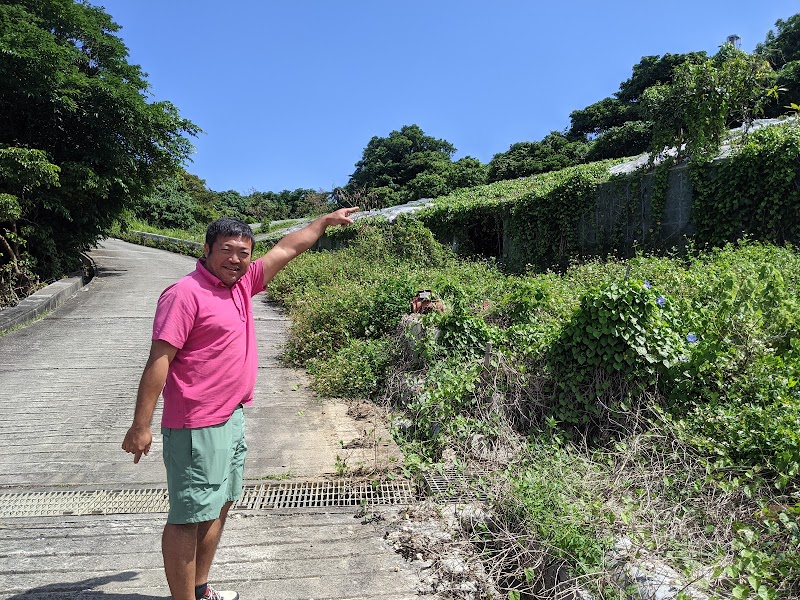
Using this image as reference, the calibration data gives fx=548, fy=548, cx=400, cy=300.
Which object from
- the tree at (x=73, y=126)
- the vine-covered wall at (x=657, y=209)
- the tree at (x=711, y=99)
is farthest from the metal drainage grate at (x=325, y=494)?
the tree at (x=73, y=126)

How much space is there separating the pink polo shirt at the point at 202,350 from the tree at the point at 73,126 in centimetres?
1011

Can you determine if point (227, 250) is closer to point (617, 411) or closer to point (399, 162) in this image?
point (617, 411)

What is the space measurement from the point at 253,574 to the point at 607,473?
6.57 feet

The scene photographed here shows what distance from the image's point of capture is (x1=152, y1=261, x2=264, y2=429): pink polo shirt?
2.17 m

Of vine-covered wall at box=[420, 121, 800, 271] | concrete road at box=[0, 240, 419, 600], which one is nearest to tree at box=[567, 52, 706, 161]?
vine-covered wall at box=[420, 121, 800, 271]

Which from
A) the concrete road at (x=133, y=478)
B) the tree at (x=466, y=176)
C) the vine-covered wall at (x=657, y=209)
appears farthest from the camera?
the tree at (x=466, y=176)

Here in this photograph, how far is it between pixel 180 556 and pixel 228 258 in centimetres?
122

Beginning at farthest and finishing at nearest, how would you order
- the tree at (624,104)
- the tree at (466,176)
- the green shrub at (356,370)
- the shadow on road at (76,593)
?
the tree at (624,104)
the tree at (466,176)
the green shrub at (356,370)
the shadow on road at (76,593)

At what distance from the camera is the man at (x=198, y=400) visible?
7.07 ft

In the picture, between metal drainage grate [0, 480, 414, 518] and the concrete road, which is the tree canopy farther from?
metal drainage grate [0, 480, 414, 518]

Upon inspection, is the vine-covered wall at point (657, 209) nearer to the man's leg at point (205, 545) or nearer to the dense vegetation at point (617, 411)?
the dense vegetation at point (617, 411)

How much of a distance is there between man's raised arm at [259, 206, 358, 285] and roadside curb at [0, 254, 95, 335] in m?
7.22

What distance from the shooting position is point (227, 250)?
236 centimetres

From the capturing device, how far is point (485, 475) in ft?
11.5
